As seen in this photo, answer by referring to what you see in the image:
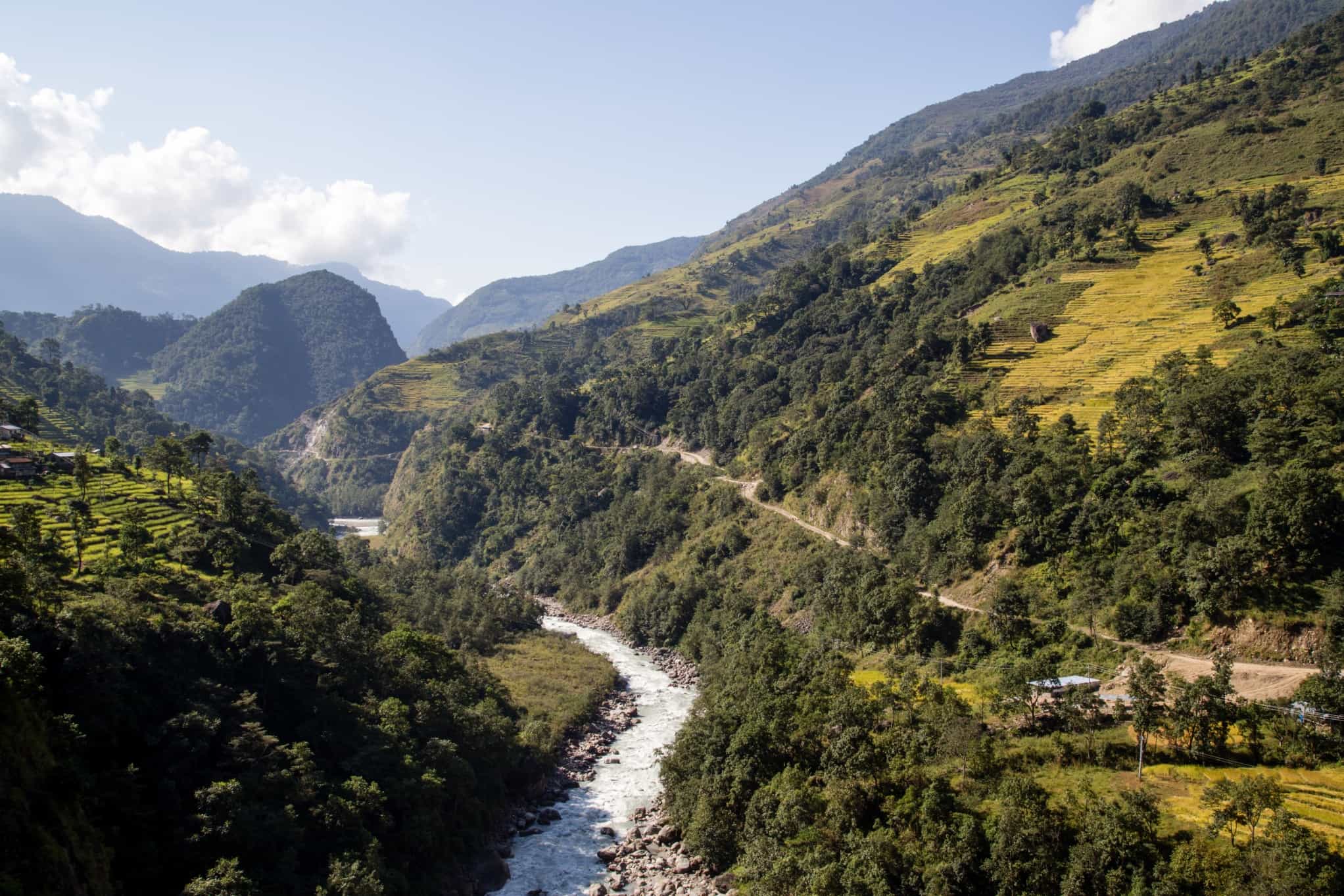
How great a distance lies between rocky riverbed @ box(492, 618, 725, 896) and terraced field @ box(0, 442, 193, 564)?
30828 millimetres

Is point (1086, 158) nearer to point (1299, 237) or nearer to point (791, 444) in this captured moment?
point (1299, 237)

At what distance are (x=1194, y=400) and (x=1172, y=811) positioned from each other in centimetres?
2634

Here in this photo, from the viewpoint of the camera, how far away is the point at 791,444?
76.1 m

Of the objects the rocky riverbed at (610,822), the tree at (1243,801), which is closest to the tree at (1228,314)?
the tree at (1243,801)

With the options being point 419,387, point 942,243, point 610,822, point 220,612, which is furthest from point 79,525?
point 419,387

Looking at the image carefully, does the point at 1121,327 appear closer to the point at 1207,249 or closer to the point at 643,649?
the point at 1207,249

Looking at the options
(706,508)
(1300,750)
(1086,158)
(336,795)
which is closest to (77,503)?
(336,795)

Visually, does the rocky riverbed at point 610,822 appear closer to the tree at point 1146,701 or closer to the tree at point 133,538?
the tree at point 1146,701

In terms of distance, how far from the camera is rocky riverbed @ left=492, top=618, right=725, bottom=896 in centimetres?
3462

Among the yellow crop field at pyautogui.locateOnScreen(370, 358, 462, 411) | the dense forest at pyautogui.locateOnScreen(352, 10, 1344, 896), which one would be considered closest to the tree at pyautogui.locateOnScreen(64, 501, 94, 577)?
the dense forest at pyautogui.locateOnScreen(352, 10, 1344, 896)

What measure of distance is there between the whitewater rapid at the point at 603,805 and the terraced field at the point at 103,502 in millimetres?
31363

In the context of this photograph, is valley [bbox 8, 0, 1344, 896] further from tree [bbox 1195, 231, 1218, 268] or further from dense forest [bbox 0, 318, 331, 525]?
dense forest [bbox 0, 318, 331, 525]

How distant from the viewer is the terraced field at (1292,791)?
2305cm

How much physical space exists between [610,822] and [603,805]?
2015 millimetres
